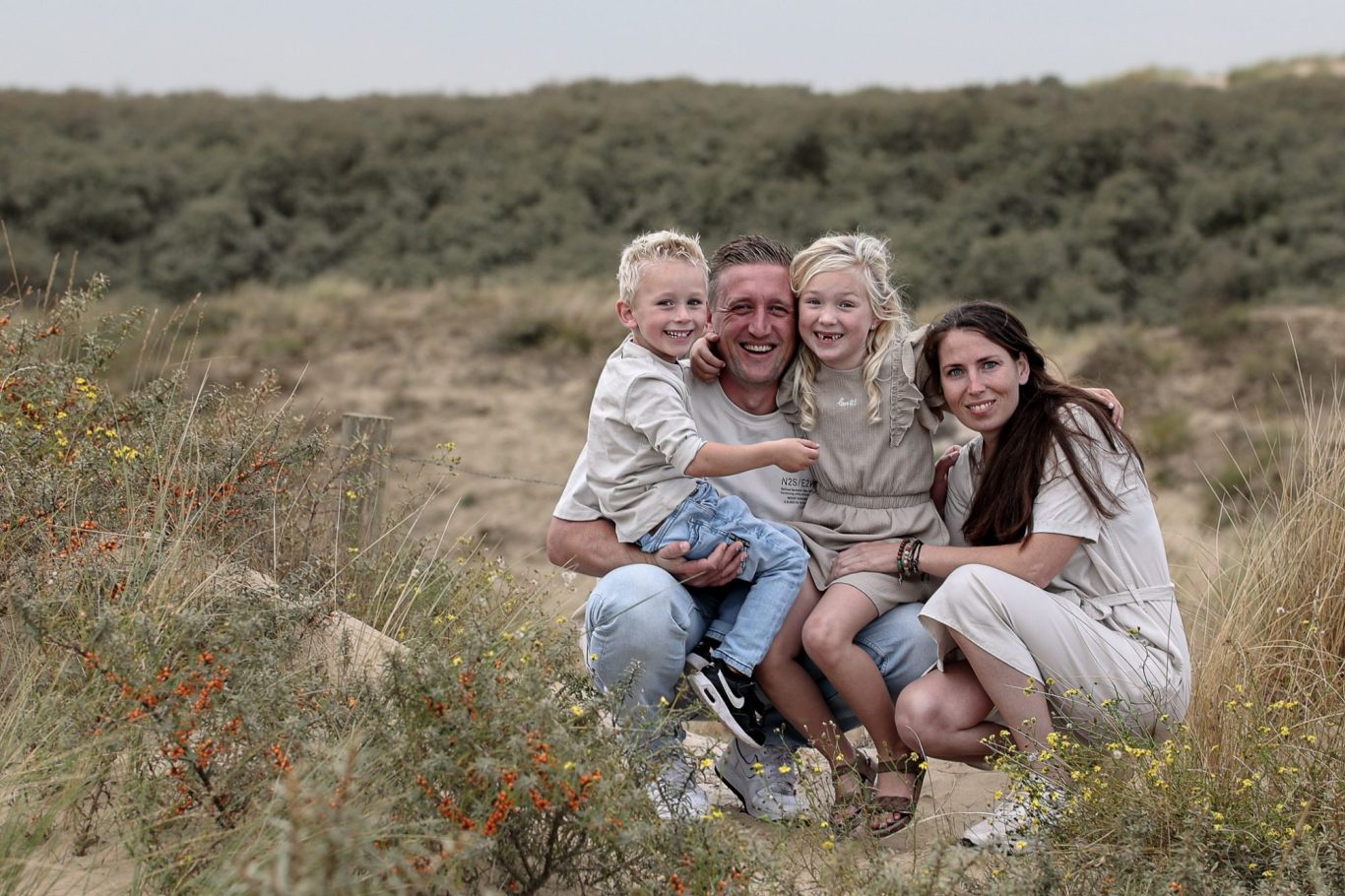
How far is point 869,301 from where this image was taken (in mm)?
4152

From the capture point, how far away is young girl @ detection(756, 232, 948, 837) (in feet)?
13.0

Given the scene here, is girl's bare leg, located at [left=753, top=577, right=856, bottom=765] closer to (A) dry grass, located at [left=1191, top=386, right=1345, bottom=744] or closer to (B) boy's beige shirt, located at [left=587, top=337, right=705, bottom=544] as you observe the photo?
(B) boy's beige shirt, located at [left=587, top=337, right=705, bottom=544]

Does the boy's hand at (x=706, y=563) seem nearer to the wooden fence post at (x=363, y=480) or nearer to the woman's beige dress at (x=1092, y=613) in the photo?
the woman's beige dress at (x=1092, y=613)

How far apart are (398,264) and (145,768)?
19090 millimetres

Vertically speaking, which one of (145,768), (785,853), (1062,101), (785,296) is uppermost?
(1062,101)

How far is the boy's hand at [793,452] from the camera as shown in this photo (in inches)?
145

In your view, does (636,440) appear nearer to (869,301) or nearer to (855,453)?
(855,453)

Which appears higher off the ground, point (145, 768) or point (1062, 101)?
point (1062, 101)

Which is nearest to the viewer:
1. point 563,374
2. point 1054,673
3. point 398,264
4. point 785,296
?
point 1054,673

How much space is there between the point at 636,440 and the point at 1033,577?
1.25 meters

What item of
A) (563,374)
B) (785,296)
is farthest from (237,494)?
(563,374)

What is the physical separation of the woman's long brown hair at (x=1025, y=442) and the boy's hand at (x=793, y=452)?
61 cm

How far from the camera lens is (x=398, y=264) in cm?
2155

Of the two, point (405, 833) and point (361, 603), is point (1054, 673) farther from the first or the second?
point (361, 603)
